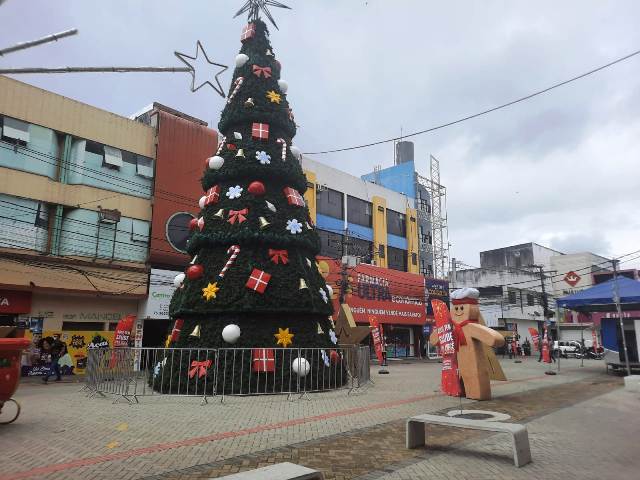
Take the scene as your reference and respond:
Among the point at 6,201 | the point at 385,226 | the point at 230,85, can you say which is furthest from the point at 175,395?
the point at 385,226

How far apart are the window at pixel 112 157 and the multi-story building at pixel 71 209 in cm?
5

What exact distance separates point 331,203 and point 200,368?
25114 millimetres

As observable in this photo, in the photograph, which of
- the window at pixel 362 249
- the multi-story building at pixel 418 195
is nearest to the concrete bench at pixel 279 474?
the window at pixel 362 249

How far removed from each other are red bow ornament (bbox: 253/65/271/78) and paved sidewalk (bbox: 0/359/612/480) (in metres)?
9.63

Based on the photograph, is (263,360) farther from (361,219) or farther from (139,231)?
(361,219)

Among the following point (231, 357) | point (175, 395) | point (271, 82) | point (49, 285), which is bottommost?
point (175, 395)

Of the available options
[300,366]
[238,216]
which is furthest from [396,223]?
[300,366]

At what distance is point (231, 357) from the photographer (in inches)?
445

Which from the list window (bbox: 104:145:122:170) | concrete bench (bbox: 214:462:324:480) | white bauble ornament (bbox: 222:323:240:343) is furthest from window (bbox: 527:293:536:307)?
concrete bench (bbox: 214:462:324:480)

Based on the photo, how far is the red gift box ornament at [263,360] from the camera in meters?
→ 11.2

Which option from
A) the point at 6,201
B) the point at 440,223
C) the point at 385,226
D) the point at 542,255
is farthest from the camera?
the point at 542,255

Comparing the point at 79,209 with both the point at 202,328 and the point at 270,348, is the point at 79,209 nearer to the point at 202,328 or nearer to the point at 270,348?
the point at 202,328

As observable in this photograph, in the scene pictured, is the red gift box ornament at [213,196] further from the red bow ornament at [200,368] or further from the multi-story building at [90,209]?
the multi-story building at [90,209]

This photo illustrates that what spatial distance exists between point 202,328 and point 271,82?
7891 mm
